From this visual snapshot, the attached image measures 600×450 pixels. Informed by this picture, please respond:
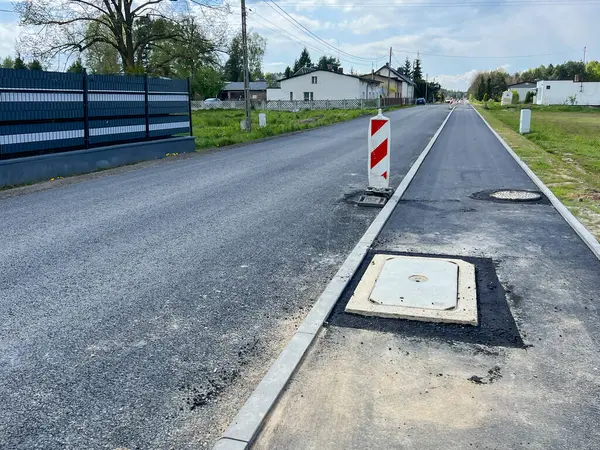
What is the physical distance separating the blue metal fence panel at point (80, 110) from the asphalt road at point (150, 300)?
2317 millimetres

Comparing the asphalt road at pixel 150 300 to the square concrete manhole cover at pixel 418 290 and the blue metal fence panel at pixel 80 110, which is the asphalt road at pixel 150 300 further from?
the blue metal fence panel at pixel 80 110

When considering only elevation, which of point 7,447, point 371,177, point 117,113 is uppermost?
point 117,113

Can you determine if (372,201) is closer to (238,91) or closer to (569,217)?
(569,217)

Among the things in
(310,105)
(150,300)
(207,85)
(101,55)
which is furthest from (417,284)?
(207,85)

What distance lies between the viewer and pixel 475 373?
3.39m

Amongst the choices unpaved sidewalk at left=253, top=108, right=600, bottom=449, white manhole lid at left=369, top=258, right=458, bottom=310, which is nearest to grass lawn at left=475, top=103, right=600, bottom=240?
unpaved sidewalk at left=253, top=108, right=600, bottom=449

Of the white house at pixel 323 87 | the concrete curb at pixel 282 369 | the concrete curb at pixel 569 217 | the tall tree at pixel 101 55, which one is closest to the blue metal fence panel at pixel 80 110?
the concrete curb at pixel 282 369

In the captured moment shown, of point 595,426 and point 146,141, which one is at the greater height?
point 146,141

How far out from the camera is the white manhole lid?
4.43 metres

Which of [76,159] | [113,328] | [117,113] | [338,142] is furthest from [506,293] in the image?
[338,142]

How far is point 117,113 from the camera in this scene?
14.3 meters

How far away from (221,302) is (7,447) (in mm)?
2087

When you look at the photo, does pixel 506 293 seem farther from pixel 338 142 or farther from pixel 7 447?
pixel 338 142

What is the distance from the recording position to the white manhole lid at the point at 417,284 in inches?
174
